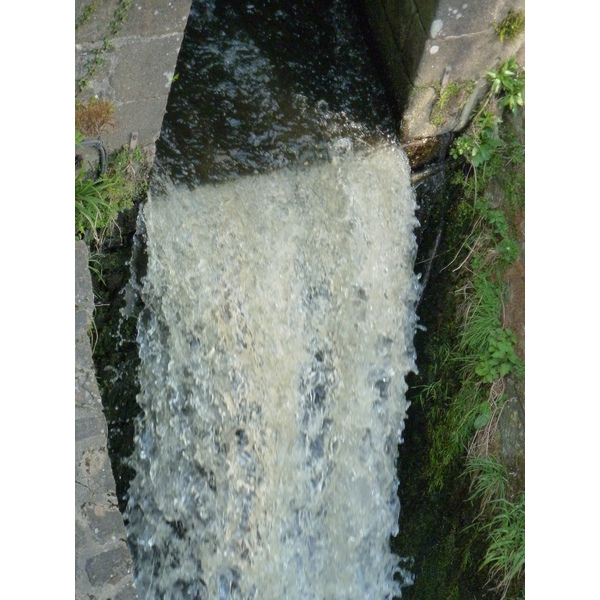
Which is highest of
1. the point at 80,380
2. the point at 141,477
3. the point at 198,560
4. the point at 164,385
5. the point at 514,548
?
the point at 80,380

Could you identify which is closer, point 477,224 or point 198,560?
point 198,560

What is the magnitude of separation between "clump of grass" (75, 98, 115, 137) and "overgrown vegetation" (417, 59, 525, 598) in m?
1.81

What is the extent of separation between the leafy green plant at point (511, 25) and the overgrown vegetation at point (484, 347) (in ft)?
0.49

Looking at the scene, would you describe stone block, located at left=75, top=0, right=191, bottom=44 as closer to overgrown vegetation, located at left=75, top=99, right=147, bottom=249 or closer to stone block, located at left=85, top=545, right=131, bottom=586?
overgrown vegetation, located at left=75, top=99, right=147, bottom=249

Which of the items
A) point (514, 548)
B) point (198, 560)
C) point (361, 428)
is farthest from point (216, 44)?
point (514, 548)

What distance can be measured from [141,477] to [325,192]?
1.49 m

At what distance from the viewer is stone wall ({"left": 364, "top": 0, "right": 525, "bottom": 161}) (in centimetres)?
382

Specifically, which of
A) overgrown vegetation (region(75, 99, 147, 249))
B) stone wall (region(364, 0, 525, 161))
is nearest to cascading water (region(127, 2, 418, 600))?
overgrown vegetation (region(75, 99, 147, 249))

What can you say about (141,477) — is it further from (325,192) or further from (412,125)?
(412,125)

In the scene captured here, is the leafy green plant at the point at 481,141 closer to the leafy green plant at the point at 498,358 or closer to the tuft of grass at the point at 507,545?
the leafy green plant at the point at 498,358

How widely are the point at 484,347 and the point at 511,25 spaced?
1483 millimetres

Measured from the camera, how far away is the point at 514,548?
388 cm

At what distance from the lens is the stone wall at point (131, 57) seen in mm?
3084

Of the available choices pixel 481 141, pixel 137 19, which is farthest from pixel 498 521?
pixel 137 19
